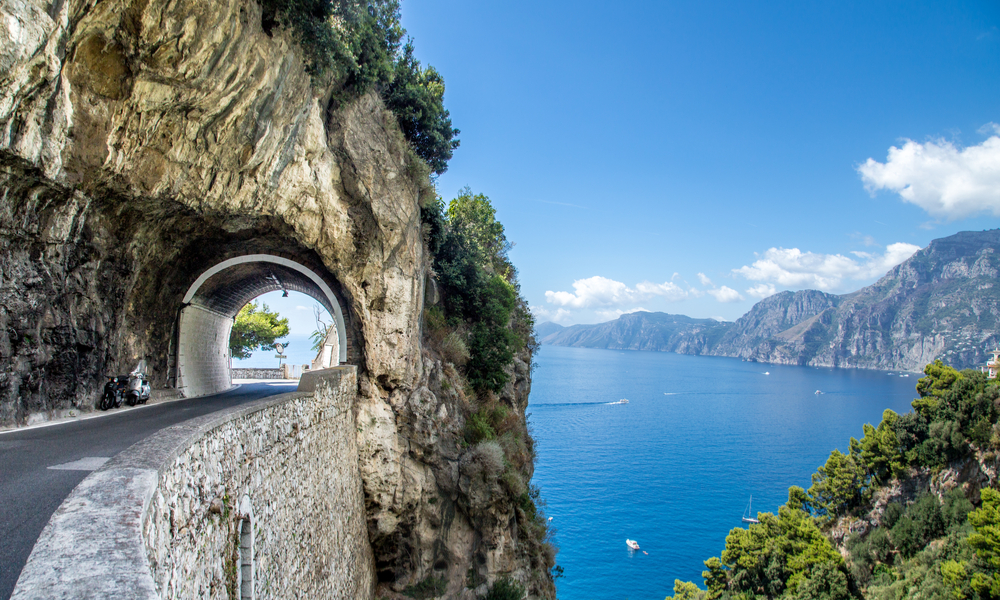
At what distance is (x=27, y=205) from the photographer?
7402mm

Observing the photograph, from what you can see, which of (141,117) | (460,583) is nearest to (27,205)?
(141,117)

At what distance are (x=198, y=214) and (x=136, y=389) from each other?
14.4 ft

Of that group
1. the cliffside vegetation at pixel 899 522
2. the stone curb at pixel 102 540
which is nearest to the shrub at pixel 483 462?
the stone curb at pixel 102 540

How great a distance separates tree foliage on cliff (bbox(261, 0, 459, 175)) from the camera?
948 centimetres

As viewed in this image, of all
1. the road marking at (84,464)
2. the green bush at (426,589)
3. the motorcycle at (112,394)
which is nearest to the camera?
the road marking at (84,464)

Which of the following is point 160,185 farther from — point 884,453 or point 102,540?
point 884,453

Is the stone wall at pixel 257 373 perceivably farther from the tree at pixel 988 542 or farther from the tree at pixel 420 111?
the tree at pixel 988 542

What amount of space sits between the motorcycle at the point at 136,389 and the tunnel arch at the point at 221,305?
281 centimetres

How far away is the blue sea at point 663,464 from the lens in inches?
1387

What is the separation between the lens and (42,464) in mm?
5680

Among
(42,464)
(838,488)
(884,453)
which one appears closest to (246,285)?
(42,464)

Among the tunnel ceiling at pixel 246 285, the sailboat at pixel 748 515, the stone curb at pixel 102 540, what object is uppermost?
the tunnel ceiling at pixel 246 285

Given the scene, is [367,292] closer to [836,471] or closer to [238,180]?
[238,180]

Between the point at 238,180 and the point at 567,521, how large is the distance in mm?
37587
